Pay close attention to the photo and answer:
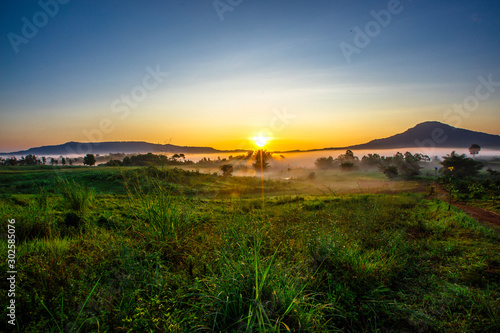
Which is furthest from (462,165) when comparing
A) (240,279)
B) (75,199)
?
(75,199)

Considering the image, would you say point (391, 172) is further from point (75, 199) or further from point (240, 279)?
point (75, 199)

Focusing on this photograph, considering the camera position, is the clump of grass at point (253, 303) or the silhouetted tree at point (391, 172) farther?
the silhouetted tree at point (391, 172)

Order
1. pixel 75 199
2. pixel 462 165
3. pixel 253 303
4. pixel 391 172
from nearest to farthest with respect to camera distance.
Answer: pixel 253 303
pixel 75 199
pixel 462 165
pixel 391 172

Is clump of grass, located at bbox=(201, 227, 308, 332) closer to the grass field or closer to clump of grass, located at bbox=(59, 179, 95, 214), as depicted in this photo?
the grass field

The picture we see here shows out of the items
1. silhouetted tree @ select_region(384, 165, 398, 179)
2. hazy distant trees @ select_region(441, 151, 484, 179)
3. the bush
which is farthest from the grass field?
silhouetted tree @ select_region(384, 165, 398, 179)

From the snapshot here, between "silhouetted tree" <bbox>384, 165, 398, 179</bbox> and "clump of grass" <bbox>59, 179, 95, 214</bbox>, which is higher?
"clump of grass" <bbox>59, 179, 95, 214</bbox>

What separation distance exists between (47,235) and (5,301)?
3160mm

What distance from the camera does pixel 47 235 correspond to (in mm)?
5746

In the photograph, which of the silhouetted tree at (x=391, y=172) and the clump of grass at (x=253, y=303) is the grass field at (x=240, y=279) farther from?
the silhouetted tree at (x=391, y=172)

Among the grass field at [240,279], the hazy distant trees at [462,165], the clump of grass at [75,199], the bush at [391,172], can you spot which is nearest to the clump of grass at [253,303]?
the grass field at [240,279]

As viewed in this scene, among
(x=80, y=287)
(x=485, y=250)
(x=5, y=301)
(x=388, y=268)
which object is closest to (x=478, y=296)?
(x=388, y=268)

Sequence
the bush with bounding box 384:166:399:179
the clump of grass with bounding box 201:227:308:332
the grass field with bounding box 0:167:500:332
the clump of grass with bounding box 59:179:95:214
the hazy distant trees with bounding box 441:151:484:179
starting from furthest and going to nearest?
1. the bush with bounding box 384:166:399:179
2. the hazy distant trees with bounding box 441:151:484:179
3. the clump of grass with bounding box 59:179:95:214
4. the grass field with bounding box 0:167:500:332
5. the clump of grass with bounding box 201:227:308:332

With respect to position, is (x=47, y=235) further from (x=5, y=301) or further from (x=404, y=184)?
(x=404, y=184)

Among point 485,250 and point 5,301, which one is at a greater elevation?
point 5,301
